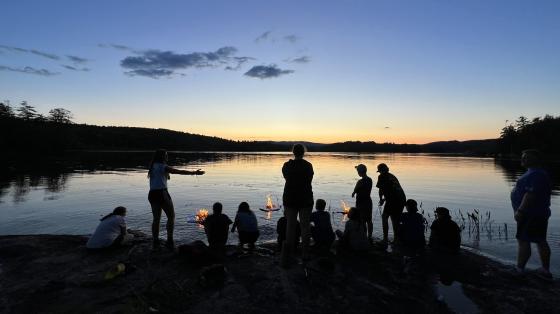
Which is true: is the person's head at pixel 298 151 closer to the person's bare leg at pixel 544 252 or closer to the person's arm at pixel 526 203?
the person's arm at pixel 526 203

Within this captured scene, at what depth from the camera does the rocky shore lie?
753 centimetres

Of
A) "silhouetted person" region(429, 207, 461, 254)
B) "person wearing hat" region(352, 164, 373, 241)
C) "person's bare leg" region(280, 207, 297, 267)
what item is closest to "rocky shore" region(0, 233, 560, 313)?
"person's bare leg" region(280, 207, 297, 267)

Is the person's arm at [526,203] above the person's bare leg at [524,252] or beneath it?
above

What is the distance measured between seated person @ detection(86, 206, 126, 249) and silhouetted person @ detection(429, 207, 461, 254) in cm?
941

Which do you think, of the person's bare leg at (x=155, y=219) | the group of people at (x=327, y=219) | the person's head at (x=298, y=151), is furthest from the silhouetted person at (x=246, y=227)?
the person's head at (x=298, y=151)

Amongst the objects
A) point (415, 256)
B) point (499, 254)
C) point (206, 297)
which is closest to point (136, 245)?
point (206, 297)

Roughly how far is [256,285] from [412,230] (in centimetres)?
555

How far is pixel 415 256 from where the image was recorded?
11.2 m

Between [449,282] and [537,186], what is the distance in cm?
306

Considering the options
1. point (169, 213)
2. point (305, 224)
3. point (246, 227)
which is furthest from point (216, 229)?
point (305, 224)

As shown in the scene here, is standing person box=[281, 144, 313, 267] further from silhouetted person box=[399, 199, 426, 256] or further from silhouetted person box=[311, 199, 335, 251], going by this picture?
silhouetted person box=[399, 199, 426, 256]

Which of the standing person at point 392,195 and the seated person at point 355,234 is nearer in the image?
the seated person at point 355,234

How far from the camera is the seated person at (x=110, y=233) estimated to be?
11352 mm

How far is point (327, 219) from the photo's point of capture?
458 inches
